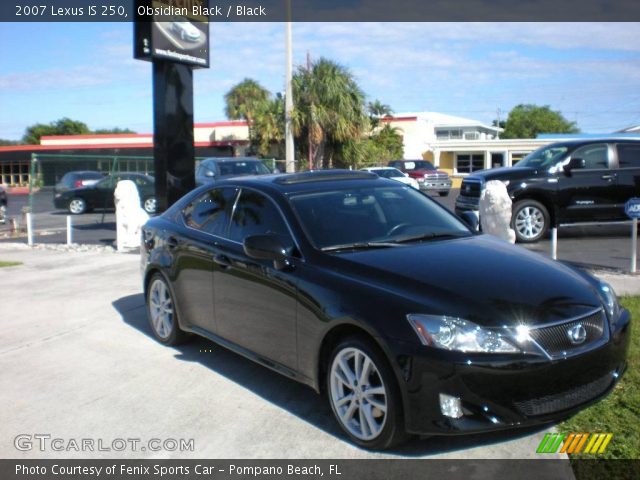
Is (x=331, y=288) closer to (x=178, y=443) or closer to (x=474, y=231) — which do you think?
(x=178, y=443)

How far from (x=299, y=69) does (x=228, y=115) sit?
1914cm

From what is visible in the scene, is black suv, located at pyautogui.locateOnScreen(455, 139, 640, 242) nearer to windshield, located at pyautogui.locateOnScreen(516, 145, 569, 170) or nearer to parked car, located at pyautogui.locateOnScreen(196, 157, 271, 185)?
windshield, located at pyautogui.locateOnScreen(516, 145, 569, 170)

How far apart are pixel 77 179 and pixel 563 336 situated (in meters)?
20.4

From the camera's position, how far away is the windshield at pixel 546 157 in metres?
12.2

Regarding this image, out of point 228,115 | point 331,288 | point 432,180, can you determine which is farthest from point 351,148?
point 331,288

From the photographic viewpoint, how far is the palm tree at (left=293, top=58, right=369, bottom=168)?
30.2m

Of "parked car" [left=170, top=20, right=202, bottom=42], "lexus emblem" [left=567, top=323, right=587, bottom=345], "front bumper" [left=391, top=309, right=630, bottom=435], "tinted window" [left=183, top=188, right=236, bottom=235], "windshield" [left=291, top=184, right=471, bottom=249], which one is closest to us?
"front bumper" [left=391, top=309, right=630, bottom=435]

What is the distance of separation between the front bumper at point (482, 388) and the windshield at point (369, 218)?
128 cm

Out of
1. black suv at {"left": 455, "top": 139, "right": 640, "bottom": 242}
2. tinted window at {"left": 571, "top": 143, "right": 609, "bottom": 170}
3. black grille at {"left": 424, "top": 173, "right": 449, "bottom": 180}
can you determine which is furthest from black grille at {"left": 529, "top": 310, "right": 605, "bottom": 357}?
black grille at {"left": 424, "top": 173, "right": 449, "bottom": 180}

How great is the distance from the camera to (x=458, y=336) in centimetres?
361

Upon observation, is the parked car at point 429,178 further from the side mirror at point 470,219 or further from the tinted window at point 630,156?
the side mirror at point 470,219

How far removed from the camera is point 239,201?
18.1 feet

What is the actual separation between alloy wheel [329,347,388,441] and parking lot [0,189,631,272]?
618 cm

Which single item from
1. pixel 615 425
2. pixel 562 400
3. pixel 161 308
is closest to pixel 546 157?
pixel 161 308
